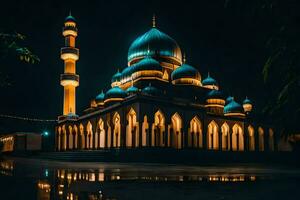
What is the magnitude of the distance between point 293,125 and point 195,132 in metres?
30.2

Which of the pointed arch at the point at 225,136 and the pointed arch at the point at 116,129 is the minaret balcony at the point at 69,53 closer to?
the pointed arch at the point at 116,129

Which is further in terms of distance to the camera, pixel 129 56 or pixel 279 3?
pixel 129 56

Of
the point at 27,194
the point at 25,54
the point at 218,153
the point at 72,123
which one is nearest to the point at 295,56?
the point at 25,54

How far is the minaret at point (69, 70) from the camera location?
130 feet

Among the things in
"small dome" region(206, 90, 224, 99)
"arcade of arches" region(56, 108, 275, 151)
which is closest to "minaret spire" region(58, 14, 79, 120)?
"arcade of arches" region(56, 108, 275, 151)

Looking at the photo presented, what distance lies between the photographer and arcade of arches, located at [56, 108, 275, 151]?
28141 mm

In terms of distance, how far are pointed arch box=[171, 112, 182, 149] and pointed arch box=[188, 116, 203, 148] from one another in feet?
3.46

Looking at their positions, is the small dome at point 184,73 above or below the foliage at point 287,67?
above

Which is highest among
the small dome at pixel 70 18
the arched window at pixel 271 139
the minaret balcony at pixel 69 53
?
the small dome at pixel 70 18

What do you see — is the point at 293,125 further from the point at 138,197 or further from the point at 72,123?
the point at 72,123

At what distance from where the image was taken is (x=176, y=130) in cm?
3156

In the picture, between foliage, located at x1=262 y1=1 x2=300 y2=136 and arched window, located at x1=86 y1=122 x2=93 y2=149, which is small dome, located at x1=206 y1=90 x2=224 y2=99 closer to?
arched window, located at x1=86 y1=122 x2=93 y2=149

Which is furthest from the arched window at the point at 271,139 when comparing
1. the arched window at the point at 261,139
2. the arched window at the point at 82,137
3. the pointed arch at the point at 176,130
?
the arched window at the point at 82,137

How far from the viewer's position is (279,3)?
10.3 feet
